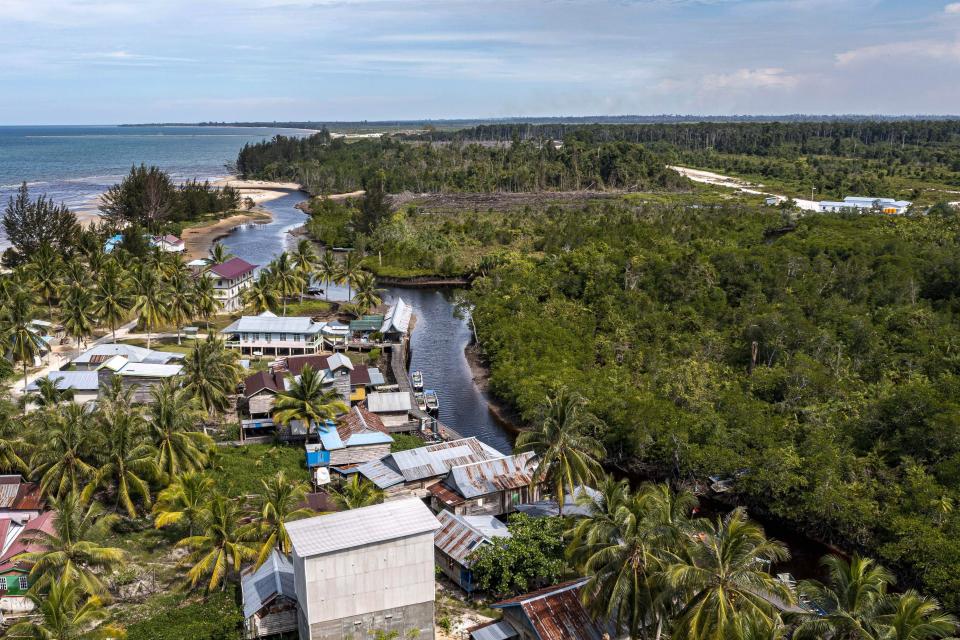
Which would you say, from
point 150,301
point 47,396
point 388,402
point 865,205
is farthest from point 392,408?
point 865,205

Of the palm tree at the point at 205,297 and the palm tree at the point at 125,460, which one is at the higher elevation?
the palm tree at the point at 205,297

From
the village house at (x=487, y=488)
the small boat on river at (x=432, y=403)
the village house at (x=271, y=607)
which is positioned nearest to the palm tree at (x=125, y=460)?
the village house at (x=271, y=607)

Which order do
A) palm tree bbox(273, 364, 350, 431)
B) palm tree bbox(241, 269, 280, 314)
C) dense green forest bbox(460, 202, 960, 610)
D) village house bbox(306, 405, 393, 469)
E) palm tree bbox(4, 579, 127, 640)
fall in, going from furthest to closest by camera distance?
palm tree bbox(241, 269, 280, 314) < palm tree bbox(273, 364, 350, 431) < village house bbox(306, 405, 393, 469) < dense green forest bbox(460, 202, 960, 610) < palm tree bbox(4, 579, 127, 640)

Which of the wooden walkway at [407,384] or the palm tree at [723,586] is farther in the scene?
the wooden walkway at [407,384]

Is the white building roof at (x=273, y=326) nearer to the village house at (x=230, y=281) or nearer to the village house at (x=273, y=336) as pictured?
the village house at (x=273, y=336)

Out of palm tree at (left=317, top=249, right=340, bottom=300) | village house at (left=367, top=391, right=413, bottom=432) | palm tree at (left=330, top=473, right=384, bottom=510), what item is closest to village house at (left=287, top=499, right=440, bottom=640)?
palm tree at (left=330, top=473, right=384, bottom=510)

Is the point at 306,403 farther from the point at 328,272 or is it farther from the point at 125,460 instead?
the point at 328,272

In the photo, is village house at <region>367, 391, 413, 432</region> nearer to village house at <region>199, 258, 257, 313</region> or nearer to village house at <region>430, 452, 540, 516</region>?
village house at <region>430, 452, 540, 516</region>
